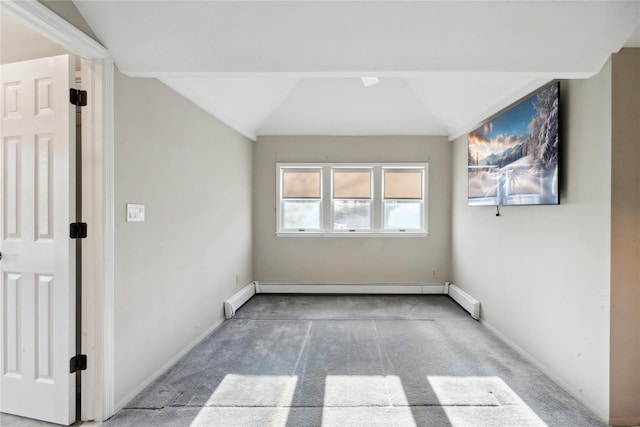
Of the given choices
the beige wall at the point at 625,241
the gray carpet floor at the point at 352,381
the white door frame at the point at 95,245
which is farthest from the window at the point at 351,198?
the white door frame at the point at 95,245

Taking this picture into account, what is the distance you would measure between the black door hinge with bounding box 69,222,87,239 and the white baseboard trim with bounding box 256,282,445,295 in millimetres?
3344

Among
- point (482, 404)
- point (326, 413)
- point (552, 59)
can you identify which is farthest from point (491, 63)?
point (326, 413)

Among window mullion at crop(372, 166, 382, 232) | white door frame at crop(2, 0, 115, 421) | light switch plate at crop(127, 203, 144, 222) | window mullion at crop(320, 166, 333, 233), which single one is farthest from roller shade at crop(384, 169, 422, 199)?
white door frame at crop(2, 0, 115, 421)

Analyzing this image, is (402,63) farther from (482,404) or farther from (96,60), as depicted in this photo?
(482,404)

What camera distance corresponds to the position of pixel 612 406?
79.0 inches

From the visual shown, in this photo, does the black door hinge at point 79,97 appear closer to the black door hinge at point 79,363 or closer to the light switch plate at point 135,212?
the light switch plate at point 135,212

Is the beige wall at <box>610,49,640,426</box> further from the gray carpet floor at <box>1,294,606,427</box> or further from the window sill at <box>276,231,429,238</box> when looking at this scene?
the window sill at <box>276,231,429,238</box>

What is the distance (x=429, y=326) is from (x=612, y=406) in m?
1.82

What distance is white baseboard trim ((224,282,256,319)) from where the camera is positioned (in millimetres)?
3928

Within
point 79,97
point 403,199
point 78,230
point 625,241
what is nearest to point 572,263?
point 625,241

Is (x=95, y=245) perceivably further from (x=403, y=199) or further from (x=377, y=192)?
(x=403, y=199)

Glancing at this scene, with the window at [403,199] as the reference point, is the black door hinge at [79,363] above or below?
below

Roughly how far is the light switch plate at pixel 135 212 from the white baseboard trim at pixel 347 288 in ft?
9.87

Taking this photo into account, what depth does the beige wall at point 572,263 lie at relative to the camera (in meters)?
2.07
